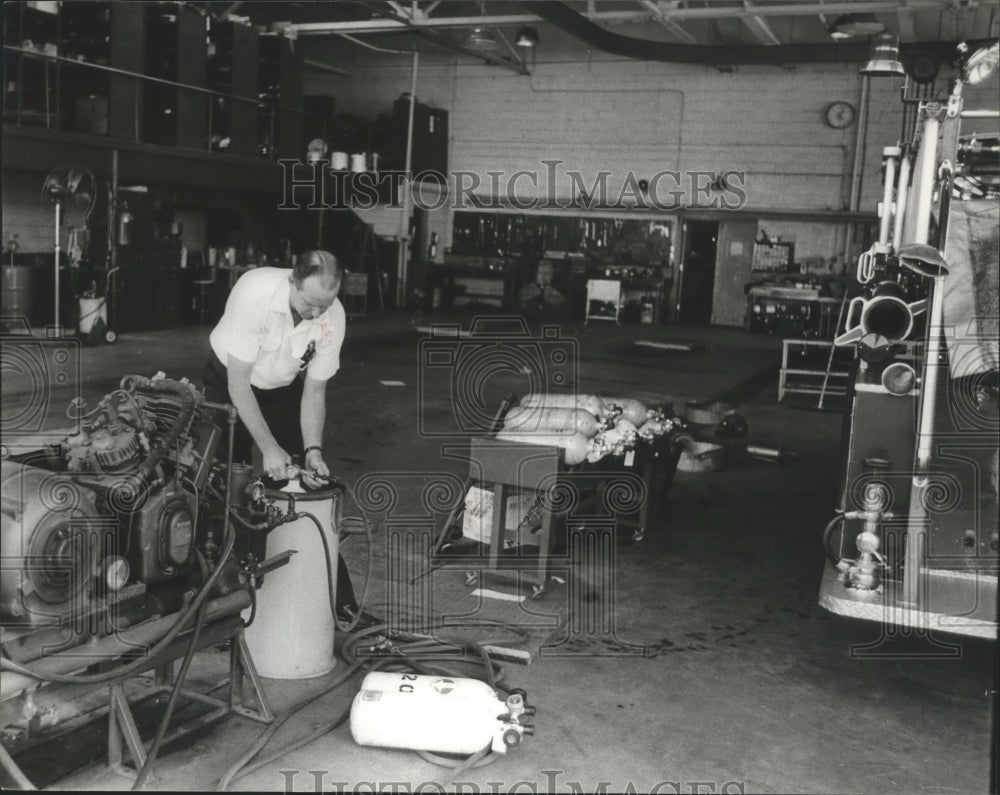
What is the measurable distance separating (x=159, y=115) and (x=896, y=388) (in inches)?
549

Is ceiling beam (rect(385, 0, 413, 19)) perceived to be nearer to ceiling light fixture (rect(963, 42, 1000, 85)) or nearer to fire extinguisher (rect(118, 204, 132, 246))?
fire extinguisher (rect(118, 204, 132, 246))

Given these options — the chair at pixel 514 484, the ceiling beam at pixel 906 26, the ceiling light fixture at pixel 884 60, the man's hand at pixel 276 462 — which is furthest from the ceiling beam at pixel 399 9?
the man's hand at pixel 276 462

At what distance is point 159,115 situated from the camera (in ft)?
51.2

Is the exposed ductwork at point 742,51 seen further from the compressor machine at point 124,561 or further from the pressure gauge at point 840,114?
the compressor machine at point 124,561

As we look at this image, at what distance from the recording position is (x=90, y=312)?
13.1 m

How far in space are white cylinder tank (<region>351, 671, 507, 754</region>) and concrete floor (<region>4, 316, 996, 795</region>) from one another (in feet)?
0.23

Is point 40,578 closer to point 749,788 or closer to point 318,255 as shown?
point 318,255

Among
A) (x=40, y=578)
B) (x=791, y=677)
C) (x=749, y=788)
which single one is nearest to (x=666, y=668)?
(x=791, y=677)

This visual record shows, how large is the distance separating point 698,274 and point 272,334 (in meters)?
17.8

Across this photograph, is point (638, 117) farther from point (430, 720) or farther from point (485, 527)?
point (430, 720)

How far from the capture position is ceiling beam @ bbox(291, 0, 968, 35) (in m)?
14.3

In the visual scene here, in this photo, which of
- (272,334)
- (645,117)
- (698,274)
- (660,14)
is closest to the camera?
(272,334)

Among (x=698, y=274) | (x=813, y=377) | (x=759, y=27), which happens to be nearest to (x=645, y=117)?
(x=698, y=274)

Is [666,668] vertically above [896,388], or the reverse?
[896,388]
